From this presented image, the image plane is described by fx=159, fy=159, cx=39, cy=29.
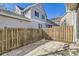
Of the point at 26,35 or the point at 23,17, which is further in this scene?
the point at 23,17

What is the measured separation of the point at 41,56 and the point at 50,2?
50.4 inches

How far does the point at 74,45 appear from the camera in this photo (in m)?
4.05

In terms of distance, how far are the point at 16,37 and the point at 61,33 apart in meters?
1.28

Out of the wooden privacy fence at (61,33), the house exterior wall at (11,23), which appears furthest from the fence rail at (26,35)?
the house exterior wall at (11,23)

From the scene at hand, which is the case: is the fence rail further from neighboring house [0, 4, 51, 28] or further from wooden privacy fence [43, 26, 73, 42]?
neighboring house [0, 4, 51, 28]

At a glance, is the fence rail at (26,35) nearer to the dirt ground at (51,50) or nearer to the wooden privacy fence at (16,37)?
the wooden privacy fence at (16,37)

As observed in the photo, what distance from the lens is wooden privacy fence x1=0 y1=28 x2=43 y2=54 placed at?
4000 mm

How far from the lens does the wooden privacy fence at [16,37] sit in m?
4.00

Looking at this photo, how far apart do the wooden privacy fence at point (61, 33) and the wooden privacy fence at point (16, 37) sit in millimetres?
248

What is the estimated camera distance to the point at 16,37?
450cm

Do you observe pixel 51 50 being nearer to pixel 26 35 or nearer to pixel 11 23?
pixel 26 35

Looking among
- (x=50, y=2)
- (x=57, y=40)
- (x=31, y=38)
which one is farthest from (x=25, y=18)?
(x=50, y=2)

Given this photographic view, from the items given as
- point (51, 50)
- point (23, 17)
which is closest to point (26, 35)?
point (51, 50)

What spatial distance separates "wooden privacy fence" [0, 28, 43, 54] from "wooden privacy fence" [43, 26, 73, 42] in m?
0.25
